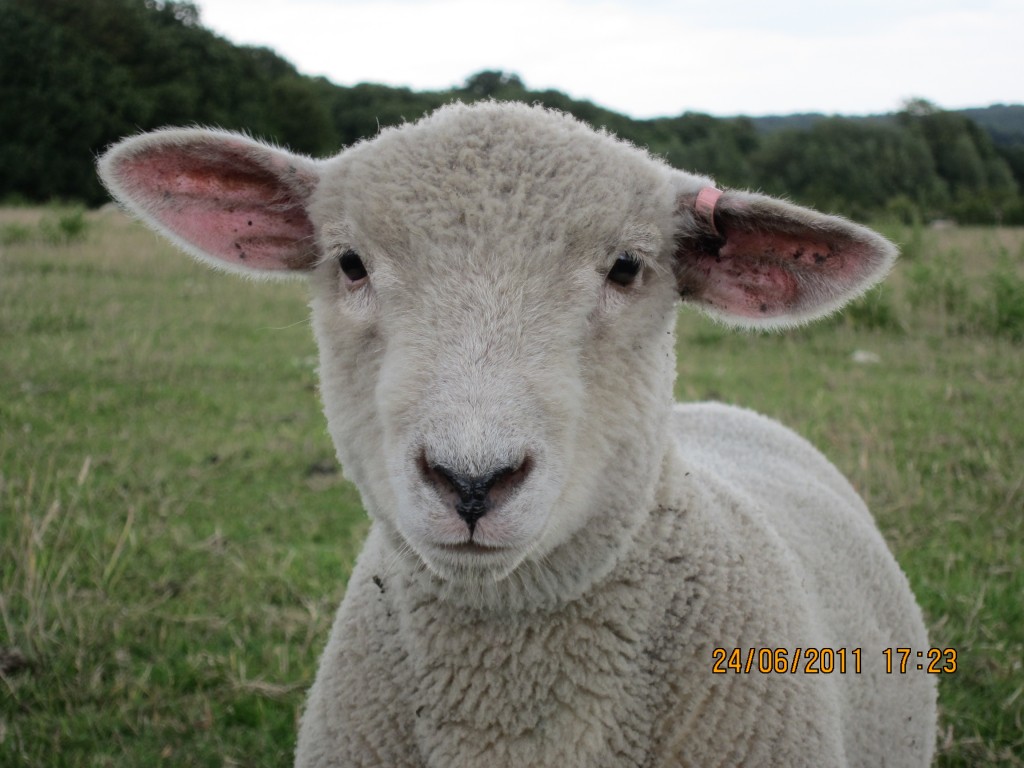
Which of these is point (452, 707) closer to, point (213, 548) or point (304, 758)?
point (304, 758)

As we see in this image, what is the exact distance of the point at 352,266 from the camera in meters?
2.11

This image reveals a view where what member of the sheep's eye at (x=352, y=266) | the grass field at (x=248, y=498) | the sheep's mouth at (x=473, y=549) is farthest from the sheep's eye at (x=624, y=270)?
the grass field at (x=248, y=498)

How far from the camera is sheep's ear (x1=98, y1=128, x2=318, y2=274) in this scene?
7.31 feet

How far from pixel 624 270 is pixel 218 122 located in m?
46.5

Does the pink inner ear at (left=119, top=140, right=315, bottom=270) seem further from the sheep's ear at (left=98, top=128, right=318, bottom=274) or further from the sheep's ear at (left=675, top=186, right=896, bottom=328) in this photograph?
the sheep's ear at (left=675, top=186, right=896, bottom=328)

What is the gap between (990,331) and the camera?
9266mm

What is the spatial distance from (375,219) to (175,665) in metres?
2.37

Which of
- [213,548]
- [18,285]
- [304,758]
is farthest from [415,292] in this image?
[18,285]

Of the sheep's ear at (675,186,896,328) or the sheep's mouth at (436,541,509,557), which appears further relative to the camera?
the sheep's ear at (675,186,896,328)

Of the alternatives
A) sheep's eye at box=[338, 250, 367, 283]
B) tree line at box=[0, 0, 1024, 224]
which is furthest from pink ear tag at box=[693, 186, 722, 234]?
tree line at box=[0, 0, 1024, 224]

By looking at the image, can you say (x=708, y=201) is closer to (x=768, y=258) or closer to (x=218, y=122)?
(x=768, y=258)

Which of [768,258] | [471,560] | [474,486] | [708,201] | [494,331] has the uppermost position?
[708,201]

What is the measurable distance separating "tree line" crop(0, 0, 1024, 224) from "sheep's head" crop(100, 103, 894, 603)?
92.5 ft

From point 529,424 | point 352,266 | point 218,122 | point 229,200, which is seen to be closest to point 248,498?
point 229,200
